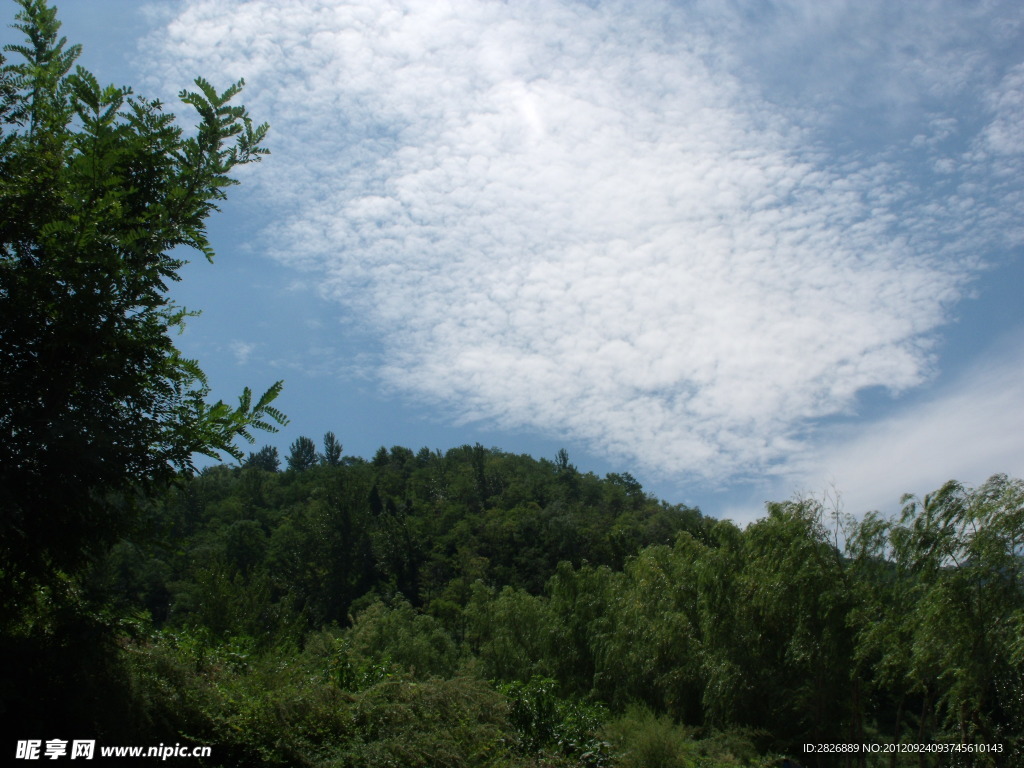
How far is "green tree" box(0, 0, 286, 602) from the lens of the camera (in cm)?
465

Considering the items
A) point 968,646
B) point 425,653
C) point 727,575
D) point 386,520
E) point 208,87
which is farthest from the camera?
point 386,520

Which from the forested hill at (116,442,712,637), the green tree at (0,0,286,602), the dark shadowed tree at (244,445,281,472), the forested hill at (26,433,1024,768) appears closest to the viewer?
the green tree at (0,0,286,602)

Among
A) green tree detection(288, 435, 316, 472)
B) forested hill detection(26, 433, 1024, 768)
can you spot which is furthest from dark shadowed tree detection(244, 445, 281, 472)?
forested hill detection(26, 433, 1024, 768)

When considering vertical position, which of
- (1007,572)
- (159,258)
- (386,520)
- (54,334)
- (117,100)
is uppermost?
(386,520)

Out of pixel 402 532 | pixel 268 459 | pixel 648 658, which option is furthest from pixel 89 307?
pixel 268 459

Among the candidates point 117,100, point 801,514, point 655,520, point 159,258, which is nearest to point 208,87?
point 117,100

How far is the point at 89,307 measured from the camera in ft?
15.6

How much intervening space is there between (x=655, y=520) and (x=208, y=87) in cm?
6417

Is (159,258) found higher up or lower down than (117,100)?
lower down

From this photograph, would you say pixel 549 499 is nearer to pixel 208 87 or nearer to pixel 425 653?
pixel 425 653

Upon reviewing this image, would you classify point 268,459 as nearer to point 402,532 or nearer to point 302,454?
point 302,454

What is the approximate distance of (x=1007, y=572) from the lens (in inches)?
518

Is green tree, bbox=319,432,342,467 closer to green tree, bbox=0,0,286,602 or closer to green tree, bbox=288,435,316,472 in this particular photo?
green tree, bbox=288,435,316,472

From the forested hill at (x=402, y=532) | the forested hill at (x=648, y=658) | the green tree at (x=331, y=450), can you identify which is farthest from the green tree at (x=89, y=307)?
the green tree at (x=331, y=450)
